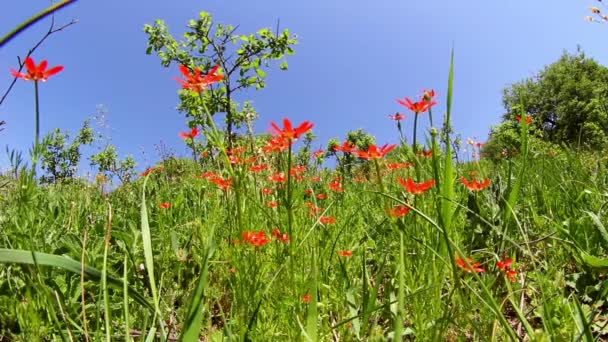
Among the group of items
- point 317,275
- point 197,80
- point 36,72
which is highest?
point 197,80

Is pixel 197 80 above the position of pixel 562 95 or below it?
below

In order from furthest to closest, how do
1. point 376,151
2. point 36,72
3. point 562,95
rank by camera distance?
point 562,95 → point 376,151 → point 36,72

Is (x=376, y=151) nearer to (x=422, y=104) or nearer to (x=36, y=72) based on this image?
(x=422, y=104)

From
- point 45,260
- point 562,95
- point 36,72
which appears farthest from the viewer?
point 562,95

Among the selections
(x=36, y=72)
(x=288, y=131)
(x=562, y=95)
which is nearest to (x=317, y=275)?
(x=288, y=131)

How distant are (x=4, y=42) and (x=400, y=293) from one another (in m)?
0.73

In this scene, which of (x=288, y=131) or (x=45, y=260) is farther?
(x=288, y=131)

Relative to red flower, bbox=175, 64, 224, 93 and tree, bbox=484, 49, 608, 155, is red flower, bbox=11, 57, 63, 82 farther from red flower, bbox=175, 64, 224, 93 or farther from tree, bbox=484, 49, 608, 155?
tree, bbox=484, 49, 608, 155

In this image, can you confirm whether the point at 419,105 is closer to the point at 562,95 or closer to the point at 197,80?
the point at 197,80

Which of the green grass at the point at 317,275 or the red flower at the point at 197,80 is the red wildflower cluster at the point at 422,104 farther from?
the red flower at the point at 197,80

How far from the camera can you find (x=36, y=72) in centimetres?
124

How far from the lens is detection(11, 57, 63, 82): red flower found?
4.03ft

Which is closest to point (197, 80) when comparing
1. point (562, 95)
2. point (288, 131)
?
point (288, 131)

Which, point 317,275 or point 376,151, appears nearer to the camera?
point 317,275
